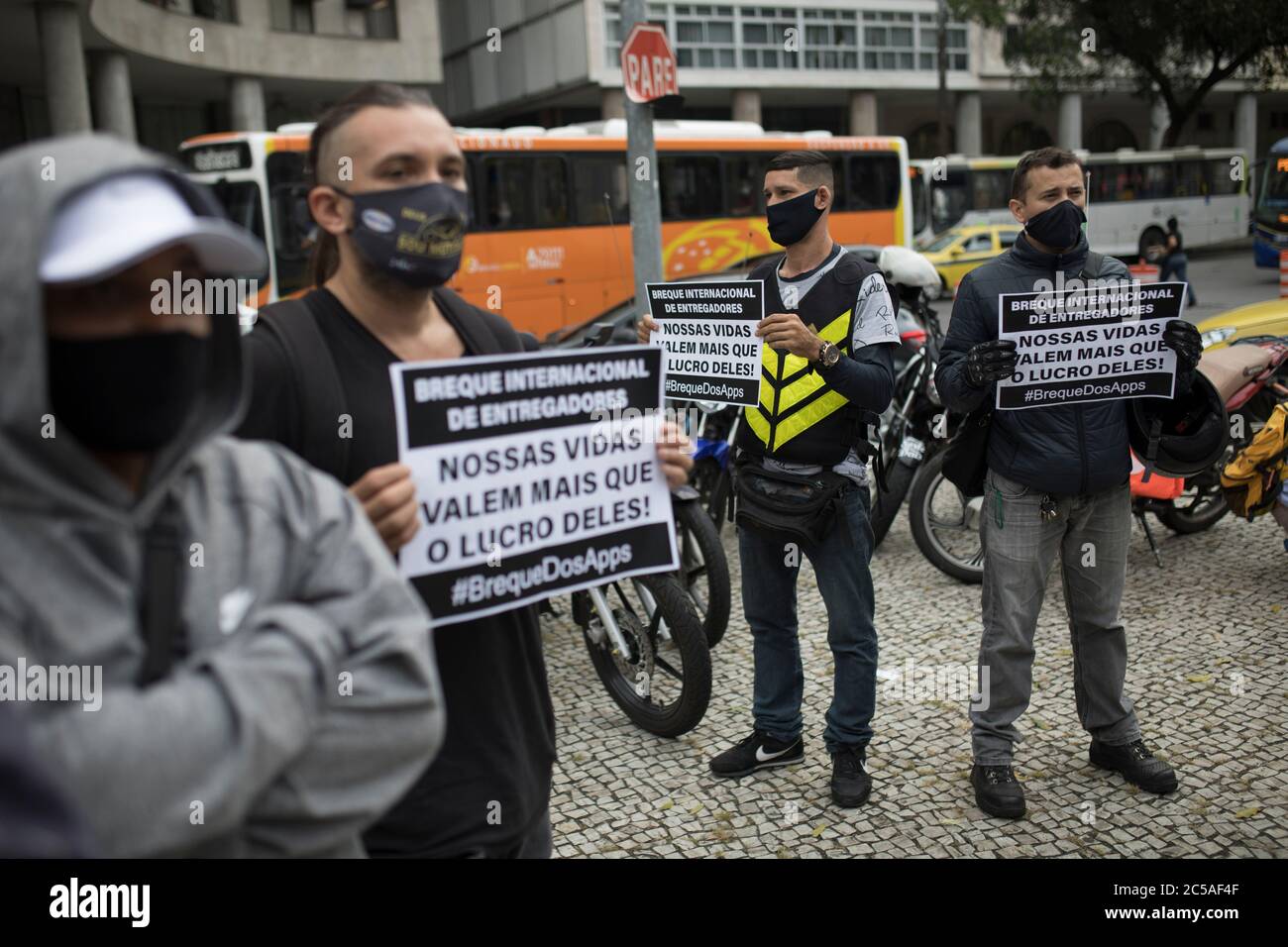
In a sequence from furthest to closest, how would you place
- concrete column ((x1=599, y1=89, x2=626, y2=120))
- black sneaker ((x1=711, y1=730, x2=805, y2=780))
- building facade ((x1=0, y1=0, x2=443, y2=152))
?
concrete column ((x1=599, y1=89, x2=626, y2=120)) < building facade ((x1=0, y1=0, x2=443, y2=152)) < black sneaker ((x1=711, y1=730, x2=805, y2=780))

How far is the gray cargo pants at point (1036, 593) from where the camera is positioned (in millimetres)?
3729

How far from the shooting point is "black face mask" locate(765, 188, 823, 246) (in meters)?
3.85

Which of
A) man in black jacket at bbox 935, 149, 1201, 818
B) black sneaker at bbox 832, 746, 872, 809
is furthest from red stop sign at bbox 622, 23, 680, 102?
black sneaker at bbox 832, 746, 872, 809

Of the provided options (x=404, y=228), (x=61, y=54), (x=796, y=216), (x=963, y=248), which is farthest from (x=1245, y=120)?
(x=404, y=228)

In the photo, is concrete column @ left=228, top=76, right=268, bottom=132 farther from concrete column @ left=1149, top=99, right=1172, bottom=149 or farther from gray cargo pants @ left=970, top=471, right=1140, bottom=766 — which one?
concrete column @ left=1149, top=99, right=1172, bottom=149

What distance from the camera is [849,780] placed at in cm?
385

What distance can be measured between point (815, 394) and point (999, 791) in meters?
1.47

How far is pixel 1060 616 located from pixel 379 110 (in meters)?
4.64

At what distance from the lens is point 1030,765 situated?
4.05 metres

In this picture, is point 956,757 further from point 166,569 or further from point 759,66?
point 759,66

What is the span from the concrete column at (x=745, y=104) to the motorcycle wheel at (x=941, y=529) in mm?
34662

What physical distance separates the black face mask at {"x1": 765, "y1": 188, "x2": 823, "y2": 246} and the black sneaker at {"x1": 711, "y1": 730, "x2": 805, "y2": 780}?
181 cm

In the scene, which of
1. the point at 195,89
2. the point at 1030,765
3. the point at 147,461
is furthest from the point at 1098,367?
the point at 195,89
